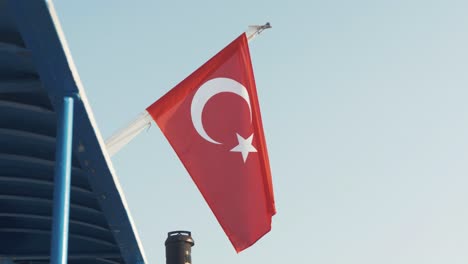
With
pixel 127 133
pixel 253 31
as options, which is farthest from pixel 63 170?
pixel 253 31

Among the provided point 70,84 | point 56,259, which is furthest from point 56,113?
point 56,259

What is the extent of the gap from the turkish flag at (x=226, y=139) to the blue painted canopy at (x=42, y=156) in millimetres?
1309

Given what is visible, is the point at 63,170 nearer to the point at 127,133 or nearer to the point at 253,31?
the point at 127,133

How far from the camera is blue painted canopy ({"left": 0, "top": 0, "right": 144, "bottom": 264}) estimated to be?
8633 millimetres

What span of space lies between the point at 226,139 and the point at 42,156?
295cm

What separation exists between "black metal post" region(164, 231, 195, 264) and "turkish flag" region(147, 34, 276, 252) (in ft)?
3.98

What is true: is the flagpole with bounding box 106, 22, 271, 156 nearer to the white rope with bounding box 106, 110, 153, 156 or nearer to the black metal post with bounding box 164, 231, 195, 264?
the white rope with bounding box 106, 110, 153, 156

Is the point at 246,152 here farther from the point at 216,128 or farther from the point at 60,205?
the point at 60,205

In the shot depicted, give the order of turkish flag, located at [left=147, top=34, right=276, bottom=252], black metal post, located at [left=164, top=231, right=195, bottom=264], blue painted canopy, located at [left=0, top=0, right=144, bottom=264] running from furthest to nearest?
black metal post, located at [left=164, top=231, right=195, bottom=264], turkish flag, located at [left=147, top=34, right=276, bottom=252], blue painted canopy, located at [left=0, top=0, right=144, bottom=264]

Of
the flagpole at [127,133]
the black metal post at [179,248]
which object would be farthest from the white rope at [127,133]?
the black metal post at [179,248]

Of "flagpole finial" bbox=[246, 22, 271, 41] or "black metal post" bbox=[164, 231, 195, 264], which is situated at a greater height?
"flagpole finial" bbox=[246, 22, 271, 41]

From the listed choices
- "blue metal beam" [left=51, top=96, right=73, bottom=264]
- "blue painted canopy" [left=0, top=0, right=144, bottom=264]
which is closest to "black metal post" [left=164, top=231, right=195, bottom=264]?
"blue painted canopy" [left=0, top=0, right=144, bottom=264]

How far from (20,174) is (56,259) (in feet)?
13.0

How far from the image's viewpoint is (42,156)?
1185 cm
